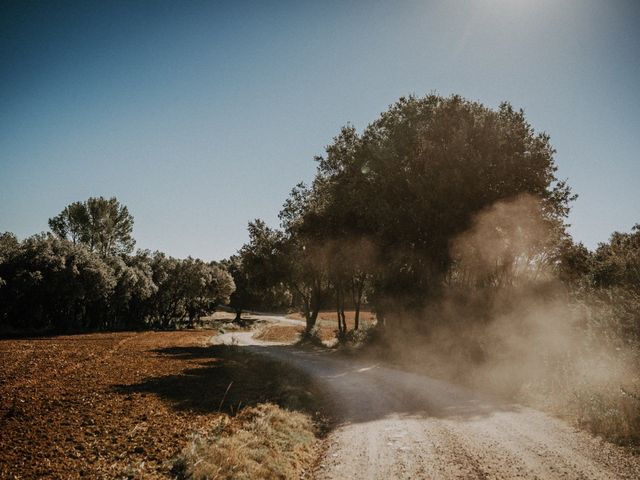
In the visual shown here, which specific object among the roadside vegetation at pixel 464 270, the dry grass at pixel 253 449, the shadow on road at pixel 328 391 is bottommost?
the shadow on road at pixel 328 391

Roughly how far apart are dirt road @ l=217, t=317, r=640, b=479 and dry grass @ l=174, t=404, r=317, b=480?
0.74m

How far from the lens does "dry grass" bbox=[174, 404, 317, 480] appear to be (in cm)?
720

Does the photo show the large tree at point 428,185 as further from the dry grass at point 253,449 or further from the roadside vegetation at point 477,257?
the dry grass at point 253,449

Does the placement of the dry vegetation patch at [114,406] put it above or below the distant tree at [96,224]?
below

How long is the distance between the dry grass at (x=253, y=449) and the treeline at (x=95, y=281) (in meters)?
47.8

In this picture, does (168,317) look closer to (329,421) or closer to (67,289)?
(67,289)

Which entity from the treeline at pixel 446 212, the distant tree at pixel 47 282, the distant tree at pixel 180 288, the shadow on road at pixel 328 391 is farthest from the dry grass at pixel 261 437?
the distant tree at pixel 180 288

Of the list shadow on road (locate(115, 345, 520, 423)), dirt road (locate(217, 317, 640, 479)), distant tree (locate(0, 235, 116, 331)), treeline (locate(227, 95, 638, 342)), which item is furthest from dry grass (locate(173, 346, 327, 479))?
distant tree (locate(0, 235, 116, 331))

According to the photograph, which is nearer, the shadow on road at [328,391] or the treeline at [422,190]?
the shadow on road at [328,391]

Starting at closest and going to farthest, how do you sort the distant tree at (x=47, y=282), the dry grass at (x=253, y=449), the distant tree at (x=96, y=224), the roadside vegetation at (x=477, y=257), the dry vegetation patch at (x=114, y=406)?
the dry grass at (x=253, y=449) < the dry vegetation patch at (x=114, y=406) < the roadside vegetation at (x=477, y=257) < the distant tree at (x=47, y=282) < the distant tree at (x=96, y=224)

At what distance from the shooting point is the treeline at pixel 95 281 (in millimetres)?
45438

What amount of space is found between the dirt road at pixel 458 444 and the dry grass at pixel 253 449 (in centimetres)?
74

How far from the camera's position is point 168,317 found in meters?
78.5

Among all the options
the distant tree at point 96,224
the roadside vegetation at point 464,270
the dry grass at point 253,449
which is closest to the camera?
the dry grass at point 253,449
